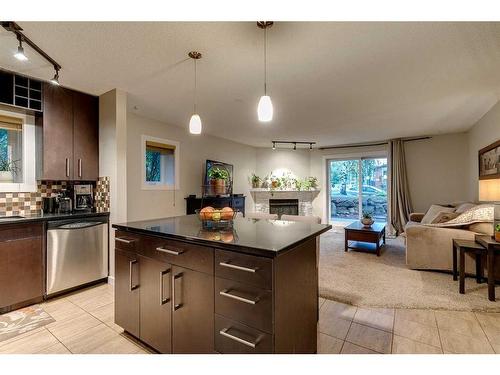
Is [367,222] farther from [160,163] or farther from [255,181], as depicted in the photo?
[160,163]

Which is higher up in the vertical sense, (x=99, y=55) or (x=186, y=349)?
(x=99, y=55)

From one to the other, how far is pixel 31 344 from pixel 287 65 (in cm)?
317

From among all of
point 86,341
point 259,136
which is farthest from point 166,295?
point 259,136

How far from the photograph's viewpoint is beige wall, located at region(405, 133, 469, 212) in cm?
546

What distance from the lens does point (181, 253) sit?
58.3 inches

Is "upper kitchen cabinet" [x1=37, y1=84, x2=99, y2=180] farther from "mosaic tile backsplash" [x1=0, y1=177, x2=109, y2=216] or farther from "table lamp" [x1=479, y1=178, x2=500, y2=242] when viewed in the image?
"table lamp" [x1=479, y1=178, x2=500, y2=242]

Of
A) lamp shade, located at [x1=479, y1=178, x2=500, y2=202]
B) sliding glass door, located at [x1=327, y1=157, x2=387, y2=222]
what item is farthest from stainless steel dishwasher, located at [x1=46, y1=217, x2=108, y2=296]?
sliding glass door, located at [x1=327, y1=157, x2=387, y2=222]

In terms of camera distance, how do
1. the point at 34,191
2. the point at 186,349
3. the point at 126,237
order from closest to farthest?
the point at 186,349, the point at 126,237, the point at 34,191

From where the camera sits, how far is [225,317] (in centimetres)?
129

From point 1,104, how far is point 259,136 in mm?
4204

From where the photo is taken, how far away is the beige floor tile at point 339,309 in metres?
2.27

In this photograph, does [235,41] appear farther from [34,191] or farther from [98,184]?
[34,191]

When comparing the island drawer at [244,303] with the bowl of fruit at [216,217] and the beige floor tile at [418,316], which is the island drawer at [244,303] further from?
the beige floor tile at [418,316]

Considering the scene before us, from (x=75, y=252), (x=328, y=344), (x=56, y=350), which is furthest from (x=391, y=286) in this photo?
(x=75, y=252)
